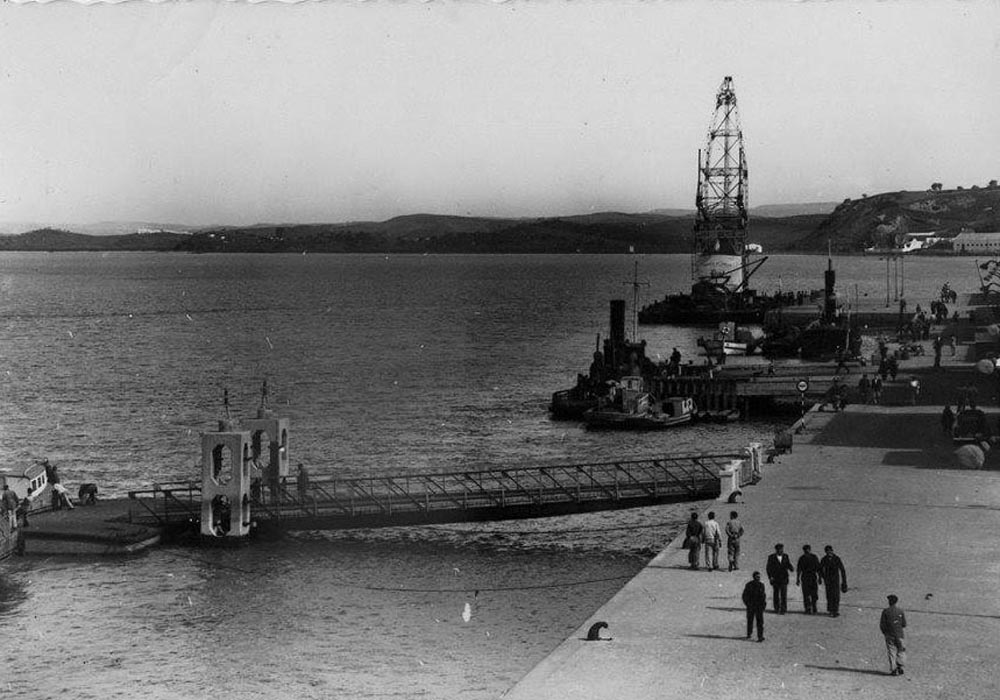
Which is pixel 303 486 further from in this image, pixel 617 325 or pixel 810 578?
pixel 617 325

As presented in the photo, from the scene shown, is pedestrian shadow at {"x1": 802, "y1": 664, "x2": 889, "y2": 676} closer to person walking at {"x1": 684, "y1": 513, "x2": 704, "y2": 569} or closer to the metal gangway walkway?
person walking at {"x1": 684, "y1": 513, "x2": 704, "y2": 569}

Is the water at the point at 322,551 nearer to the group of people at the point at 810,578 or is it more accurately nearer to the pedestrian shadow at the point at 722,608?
the pedestrian shadow at the point at 722,608

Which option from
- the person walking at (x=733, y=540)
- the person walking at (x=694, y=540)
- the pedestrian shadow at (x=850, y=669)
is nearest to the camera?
the pedestrian shadow at (x=850, y=669)

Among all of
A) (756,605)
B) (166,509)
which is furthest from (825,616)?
(166,509)

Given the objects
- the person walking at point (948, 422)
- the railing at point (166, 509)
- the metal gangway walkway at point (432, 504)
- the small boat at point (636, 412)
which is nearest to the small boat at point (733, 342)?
the small boat at point (636, 412)

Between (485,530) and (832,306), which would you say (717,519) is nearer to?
(485,530)

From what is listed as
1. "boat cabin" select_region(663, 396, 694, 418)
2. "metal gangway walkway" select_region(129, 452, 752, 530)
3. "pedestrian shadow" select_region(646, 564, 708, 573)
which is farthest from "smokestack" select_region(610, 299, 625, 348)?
"pedestrian shadow" select_region(646, 564, 708, 573)
